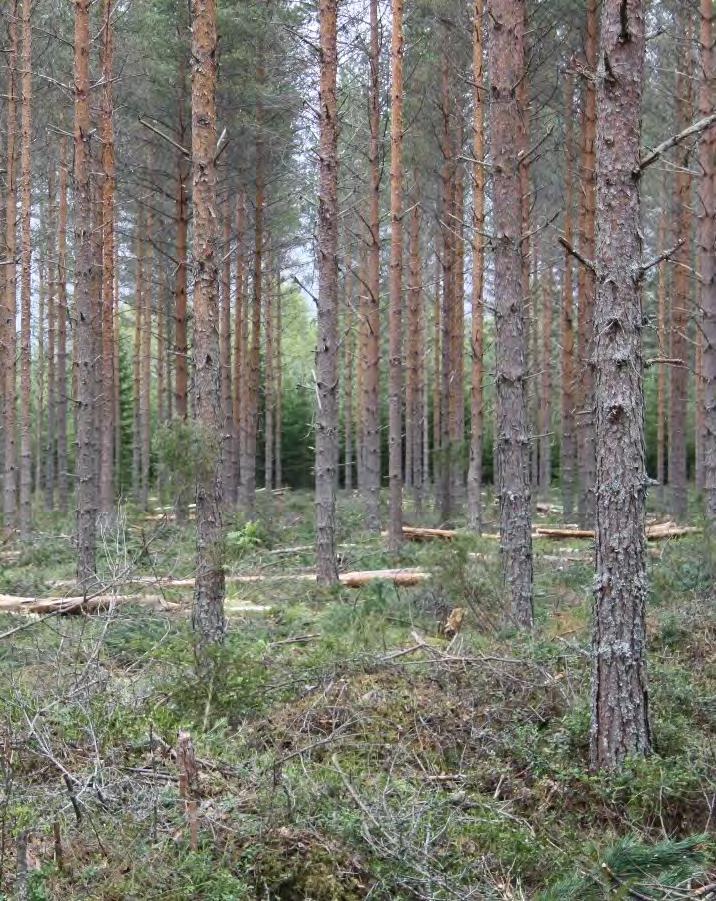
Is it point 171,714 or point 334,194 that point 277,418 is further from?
point 171,714

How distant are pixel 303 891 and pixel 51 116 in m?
18.2

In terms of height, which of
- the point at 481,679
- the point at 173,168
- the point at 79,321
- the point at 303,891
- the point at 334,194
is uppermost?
the point at 173,168

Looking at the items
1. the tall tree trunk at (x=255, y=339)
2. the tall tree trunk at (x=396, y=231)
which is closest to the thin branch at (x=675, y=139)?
the tall tree trunk at (x=396, y=231)

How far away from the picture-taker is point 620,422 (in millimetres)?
4840

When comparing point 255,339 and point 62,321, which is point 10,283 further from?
point 255,339

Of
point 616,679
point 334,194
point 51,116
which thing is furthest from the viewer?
point 51,116

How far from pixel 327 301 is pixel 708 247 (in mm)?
6303

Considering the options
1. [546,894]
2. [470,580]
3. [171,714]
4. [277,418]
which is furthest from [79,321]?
[277,418]

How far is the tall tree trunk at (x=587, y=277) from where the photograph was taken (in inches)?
579

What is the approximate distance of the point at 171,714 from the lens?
5.56 metres

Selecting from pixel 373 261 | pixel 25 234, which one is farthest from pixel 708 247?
pixel 25 234

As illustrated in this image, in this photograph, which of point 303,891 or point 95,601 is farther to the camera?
point 95,601

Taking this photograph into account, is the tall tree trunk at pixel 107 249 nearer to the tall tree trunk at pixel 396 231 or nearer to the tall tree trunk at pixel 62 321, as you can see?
the tall tree trunk at pixel 62 321

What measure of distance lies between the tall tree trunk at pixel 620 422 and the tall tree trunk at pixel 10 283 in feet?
42.0
